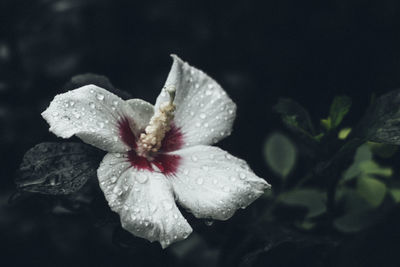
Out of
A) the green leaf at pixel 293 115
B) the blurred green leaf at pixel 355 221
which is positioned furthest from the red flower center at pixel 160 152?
the blurred green leaf at pixel 355 221

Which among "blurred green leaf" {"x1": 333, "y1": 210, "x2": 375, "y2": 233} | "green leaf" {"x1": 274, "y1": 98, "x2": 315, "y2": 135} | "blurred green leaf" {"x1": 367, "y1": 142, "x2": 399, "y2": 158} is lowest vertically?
"blurred green leaf" {"x1": 333, "y1": 210, "x2": 375, "y2": 233}

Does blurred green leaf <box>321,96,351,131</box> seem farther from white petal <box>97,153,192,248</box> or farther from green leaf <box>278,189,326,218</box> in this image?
white petal <box>97,153,192,248</box>

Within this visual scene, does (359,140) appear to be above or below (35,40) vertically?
below

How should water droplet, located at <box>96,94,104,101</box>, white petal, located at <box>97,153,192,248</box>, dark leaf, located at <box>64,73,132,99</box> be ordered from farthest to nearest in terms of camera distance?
dark leaf, located at <box>64,73,132,99</box>
water droplet, located at <box>96,94,104,101</box>
white petal, located at <box>97,153,192,248</box>

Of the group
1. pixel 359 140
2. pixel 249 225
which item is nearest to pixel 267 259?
pixel 249 225

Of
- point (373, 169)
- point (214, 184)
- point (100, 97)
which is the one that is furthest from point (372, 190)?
point (100, 97)

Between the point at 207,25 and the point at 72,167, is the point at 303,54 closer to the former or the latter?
the point at 207,25

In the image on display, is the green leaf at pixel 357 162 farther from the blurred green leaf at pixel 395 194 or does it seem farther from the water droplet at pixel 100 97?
the water droplet at pixel 100 97

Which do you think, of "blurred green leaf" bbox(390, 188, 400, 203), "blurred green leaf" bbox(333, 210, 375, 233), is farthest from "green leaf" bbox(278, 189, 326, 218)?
"blurred green leaf" bbox(390, 188, 400, 203)
